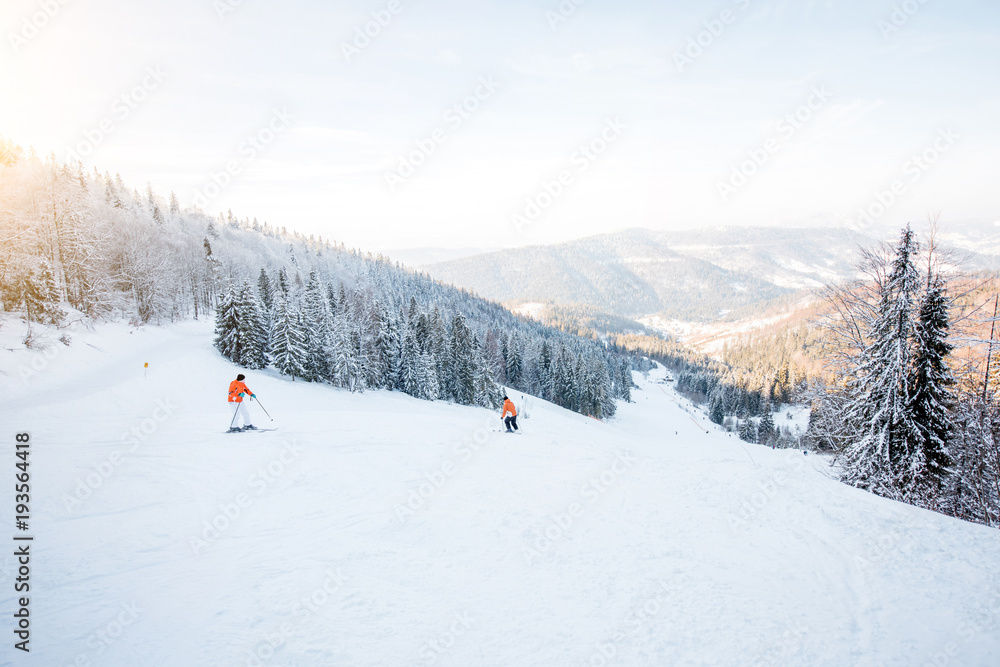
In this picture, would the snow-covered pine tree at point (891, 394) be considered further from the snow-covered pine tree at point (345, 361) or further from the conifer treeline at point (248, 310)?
the snow-covered pine tree at point (345, 361)

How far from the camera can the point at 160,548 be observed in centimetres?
626

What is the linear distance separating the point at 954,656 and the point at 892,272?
14308mm

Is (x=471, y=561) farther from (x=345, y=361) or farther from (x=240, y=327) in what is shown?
(x=240, y=327)

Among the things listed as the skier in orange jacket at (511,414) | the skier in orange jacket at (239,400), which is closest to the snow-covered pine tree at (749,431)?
the skier in orange jacket at (511,414)

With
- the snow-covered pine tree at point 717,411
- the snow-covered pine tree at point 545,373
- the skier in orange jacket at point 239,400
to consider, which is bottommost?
the snow-covered pine tree at point 717,411

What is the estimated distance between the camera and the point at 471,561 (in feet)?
20.4

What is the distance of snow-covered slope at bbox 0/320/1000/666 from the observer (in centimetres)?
454

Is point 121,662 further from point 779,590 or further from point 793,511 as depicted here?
point 793,511

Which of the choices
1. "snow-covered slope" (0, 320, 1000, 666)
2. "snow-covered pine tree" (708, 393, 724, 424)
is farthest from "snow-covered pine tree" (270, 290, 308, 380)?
"snow-covered pine tree" (708, 393, 724, 424)

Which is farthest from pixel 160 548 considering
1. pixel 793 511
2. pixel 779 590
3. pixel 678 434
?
pixel 678 434

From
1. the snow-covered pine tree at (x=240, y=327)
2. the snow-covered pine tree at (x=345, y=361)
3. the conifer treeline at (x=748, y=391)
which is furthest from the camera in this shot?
the conifer treeline at (x=748, y=391)

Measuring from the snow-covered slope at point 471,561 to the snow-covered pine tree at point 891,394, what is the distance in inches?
250

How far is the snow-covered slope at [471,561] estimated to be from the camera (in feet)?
14.9

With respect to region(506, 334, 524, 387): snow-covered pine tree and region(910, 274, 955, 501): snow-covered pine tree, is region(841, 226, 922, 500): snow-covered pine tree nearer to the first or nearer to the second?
region(910, 274, 955, 501): snow-covered pine tree
